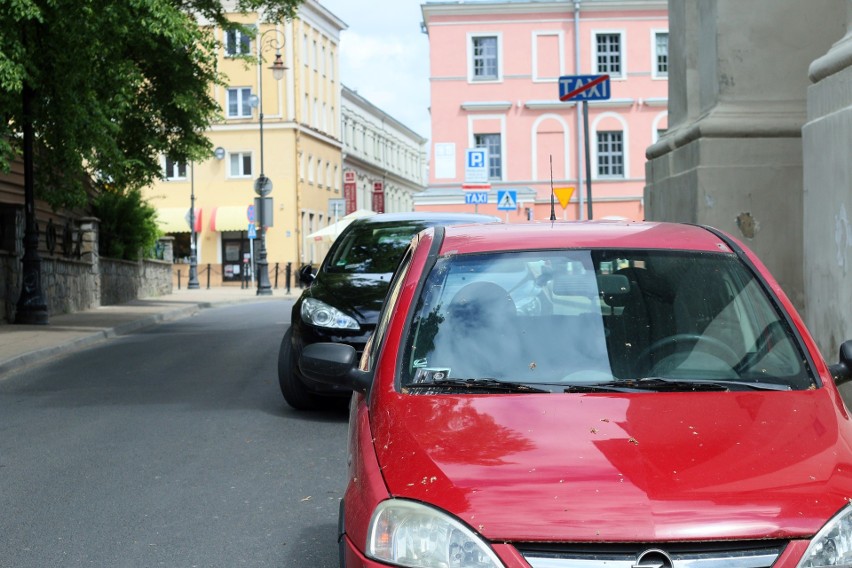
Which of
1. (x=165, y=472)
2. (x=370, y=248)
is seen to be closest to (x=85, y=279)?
(x=370, y=248)

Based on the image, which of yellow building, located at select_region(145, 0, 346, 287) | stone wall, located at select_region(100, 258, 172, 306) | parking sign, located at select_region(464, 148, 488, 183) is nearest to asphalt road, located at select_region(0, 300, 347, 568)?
parking sign, located at select_region(464, 148, 488, 183)

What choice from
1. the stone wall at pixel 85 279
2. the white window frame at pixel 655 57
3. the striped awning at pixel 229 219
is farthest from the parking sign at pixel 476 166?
the striped awning at pixel 229 219

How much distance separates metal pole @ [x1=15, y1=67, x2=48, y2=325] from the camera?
21672mm

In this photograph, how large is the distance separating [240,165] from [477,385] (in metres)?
65.6

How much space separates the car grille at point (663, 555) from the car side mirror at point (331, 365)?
1451mm

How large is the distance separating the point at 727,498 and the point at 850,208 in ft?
21.3

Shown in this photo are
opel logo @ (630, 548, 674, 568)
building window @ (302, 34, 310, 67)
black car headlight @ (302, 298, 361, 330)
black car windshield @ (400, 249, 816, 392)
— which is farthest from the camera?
building window @ (302, 34, 310, 67)

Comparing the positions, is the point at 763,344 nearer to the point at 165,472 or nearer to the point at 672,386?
the point at 672,386

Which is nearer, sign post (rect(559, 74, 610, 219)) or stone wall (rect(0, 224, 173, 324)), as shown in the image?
sign post (rect(559, 74, 610, 219))

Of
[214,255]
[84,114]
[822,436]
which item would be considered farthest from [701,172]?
[214,255]

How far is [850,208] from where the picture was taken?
9164 mm

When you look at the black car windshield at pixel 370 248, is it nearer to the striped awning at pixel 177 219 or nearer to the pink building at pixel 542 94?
the pink building at pixel 542 94

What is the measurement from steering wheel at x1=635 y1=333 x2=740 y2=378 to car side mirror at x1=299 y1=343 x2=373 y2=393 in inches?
39.5

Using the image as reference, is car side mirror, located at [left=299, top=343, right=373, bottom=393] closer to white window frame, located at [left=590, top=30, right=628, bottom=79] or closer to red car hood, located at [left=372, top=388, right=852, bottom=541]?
red car hood, located at [left=372, top=388, right=852, bottom=541]
